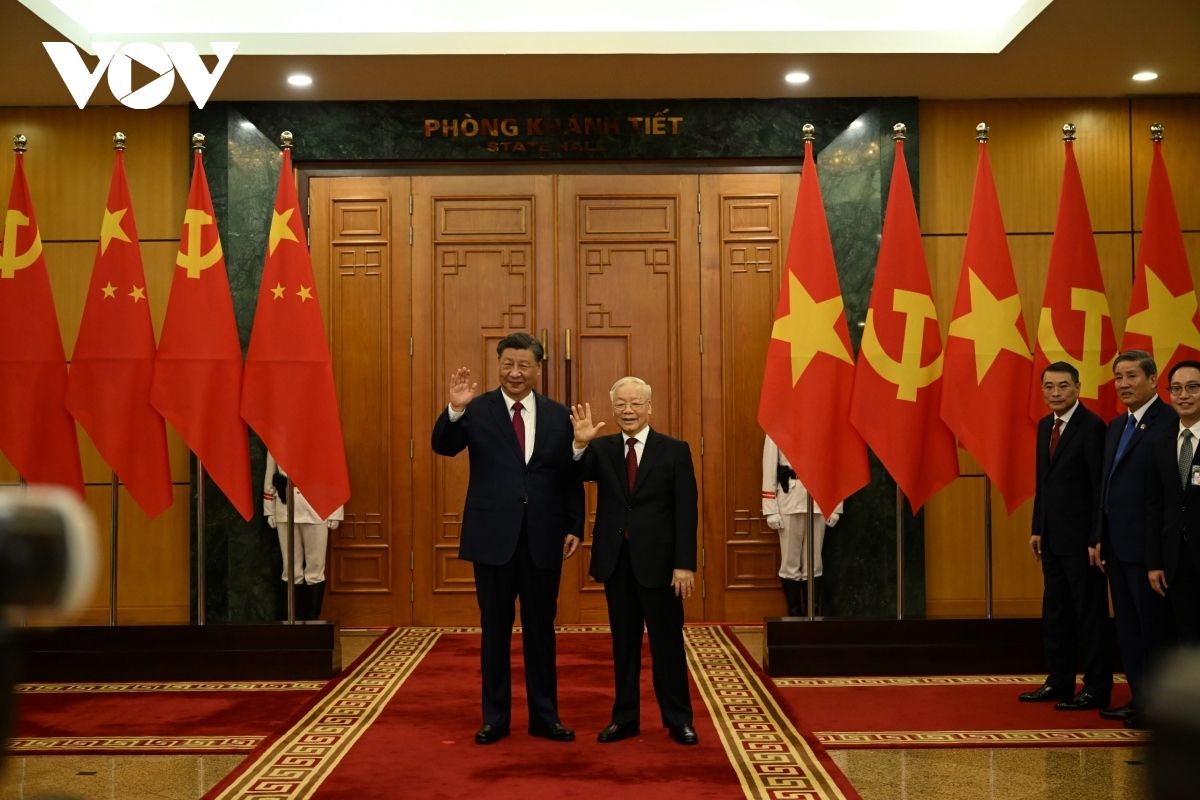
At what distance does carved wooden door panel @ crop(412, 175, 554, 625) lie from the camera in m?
7.23

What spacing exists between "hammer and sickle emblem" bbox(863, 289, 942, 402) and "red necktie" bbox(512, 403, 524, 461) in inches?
81.4

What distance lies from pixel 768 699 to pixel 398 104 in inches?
171

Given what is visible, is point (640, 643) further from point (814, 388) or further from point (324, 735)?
point (814, 388)

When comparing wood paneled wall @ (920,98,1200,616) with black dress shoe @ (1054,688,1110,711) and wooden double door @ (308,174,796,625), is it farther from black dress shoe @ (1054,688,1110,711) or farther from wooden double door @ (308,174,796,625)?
black dress shoe @ (1054,688,1110,711)

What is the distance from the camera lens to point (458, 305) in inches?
286

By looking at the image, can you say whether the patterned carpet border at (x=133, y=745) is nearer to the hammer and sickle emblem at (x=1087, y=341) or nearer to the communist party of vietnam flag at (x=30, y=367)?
the communist party of vietnam flag at (x=30, y=367)

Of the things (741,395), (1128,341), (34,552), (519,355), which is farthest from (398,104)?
(34,552)

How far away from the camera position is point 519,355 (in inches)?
175

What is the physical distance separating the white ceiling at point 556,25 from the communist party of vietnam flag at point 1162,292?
4.17 ft

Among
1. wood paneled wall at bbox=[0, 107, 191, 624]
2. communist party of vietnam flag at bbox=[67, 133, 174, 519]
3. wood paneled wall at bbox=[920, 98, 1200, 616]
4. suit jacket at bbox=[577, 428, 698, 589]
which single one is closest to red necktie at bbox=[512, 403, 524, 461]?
suit jacket at bbox=[577, 428, 698, 589]

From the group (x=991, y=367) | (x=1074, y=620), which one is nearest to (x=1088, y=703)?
(x=1074, y=620)

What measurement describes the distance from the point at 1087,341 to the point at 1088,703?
Result: 184 centimetres

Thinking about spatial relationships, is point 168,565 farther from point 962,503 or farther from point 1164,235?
point 1164,235

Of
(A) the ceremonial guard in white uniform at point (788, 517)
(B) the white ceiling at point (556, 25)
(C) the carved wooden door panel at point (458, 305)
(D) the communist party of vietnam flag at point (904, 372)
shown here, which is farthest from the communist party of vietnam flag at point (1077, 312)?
(C) the carved wooden door panel at point (458, 305)
